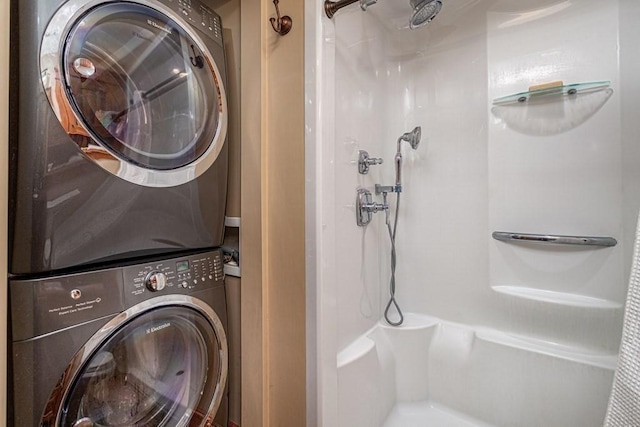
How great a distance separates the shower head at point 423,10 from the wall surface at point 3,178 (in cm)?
127

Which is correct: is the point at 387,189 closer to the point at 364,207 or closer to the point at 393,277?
the point at 364,207

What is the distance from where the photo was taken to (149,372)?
0.87 meters

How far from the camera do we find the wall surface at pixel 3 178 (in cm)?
59

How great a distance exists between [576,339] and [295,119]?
163 cm

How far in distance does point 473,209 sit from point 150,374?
1.67 metres

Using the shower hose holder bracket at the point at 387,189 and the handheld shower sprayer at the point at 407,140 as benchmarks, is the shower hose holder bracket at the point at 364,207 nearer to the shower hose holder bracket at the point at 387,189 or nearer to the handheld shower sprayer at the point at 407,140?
the shower hose holder bracket at the point at 387,189

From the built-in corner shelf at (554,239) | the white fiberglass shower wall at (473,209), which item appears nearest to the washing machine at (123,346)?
the white fiberglass shower wall at (473,209)

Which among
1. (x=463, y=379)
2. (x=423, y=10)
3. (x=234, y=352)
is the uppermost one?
(x=423, y=10)

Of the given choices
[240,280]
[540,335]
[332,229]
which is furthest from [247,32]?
[540,335]

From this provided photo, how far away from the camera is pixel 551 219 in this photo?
1.37 m

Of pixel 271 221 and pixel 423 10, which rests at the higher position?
pixel 423 10

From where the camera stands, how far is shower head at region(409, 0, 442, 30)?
109 cm

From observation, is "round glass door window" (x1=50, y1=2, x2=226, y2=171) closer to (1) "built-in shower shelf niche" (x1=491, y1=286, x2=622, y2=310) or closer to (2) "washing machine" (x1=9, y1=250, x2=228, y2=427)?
(2) "washing machine" (x1=9, y1=250, x2=228, y2=427)

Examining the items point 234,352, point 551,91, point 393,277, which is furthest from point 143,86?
point 551,91
